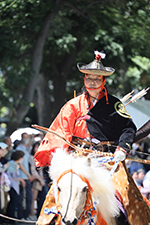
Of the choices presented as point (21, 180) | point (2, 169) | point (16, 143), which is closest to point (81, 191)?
point (2, 169)

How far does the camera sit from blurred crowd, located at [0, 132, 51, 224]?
27.2 feet

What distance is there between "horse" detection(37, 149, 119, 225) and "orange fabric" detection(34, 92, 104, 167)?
442 millimetres

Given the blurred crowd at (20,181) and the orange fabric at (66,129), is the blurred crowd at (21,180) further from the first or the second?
the orange fabric at (66,129)

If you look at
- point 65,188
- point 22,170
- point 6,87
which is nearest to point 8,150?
point 22,170

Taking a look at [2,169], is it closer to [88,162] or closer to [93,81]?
[93,81]

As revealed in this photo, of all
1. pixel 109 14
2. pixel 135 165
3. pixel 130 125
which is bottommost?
pixel 135 165

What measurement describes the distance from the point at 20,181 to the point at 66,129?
4.56 m

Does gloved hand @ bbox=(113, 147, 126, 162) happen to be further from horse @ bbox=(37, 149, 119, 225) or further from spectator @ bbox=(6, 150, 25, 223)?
spectator @ bbox=(6, 150, 25, 223)

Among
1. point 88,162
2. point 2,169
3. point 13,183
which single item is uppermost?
point 88,162

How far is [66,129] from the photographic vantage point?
15.4 feet

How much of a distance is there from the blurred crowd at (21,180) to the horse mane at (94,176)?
3.93 meters

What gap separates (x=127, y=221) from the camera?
4.34m

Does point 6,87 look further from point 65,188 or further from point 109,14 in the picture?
point 65,188

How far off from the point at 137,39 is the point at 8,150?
15.1ft
